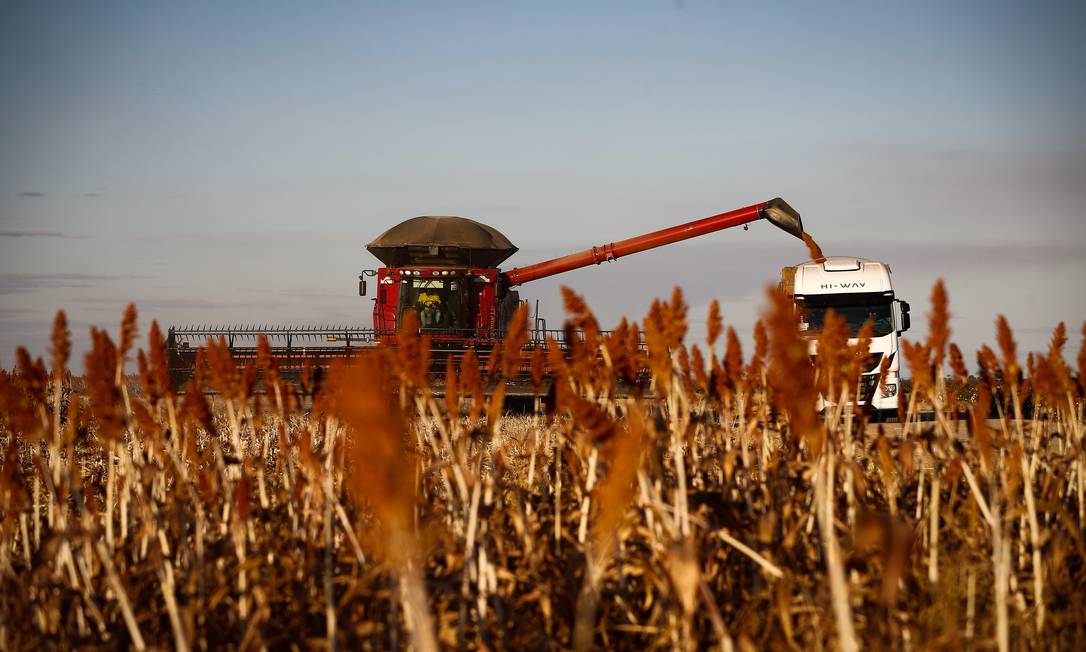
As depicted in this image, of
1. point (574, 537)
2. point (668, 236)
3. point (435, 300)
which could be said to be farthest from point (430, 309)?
point (574, 537)

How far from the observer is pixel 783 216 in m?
23.0

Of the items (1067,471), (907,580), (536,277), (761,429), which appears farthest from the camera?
(536,277)

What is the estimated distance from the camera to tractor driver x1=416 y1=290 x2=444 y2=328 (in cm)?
1905

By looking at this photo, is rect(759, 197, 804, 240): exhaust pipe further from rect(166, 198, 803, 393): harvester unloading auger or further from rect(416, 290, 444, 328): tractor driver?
rect(416, 290, 444, 328): tractor driver

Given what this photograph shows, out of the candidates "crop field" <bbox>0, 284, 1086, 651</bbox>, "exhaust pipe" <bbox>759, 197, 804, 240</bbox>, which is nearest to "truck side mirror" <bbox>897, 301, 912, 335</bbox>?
"exhaust pipe" <bbox>759, 197, 804, 240</bbox>

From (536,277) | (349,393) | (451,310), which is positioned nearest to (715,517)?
(349,393)

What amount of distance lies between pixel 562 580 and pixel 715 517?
0.62 m

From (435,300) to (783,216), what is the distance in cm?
882

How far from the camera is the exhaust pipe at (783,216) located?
22.7m

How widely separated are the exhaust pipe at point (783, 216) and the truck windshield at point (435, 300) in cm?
824

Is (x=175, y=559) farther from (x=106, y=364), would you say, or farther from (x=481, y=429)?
(x=481, y=429)

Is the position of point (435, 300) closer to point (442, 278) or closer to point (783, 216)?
point (442, 278)

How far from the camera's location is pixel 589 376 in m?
3.72

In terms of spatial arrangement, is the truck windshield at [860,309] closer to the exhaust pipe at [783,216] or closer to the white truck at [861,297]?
the white truck at [861,297]
